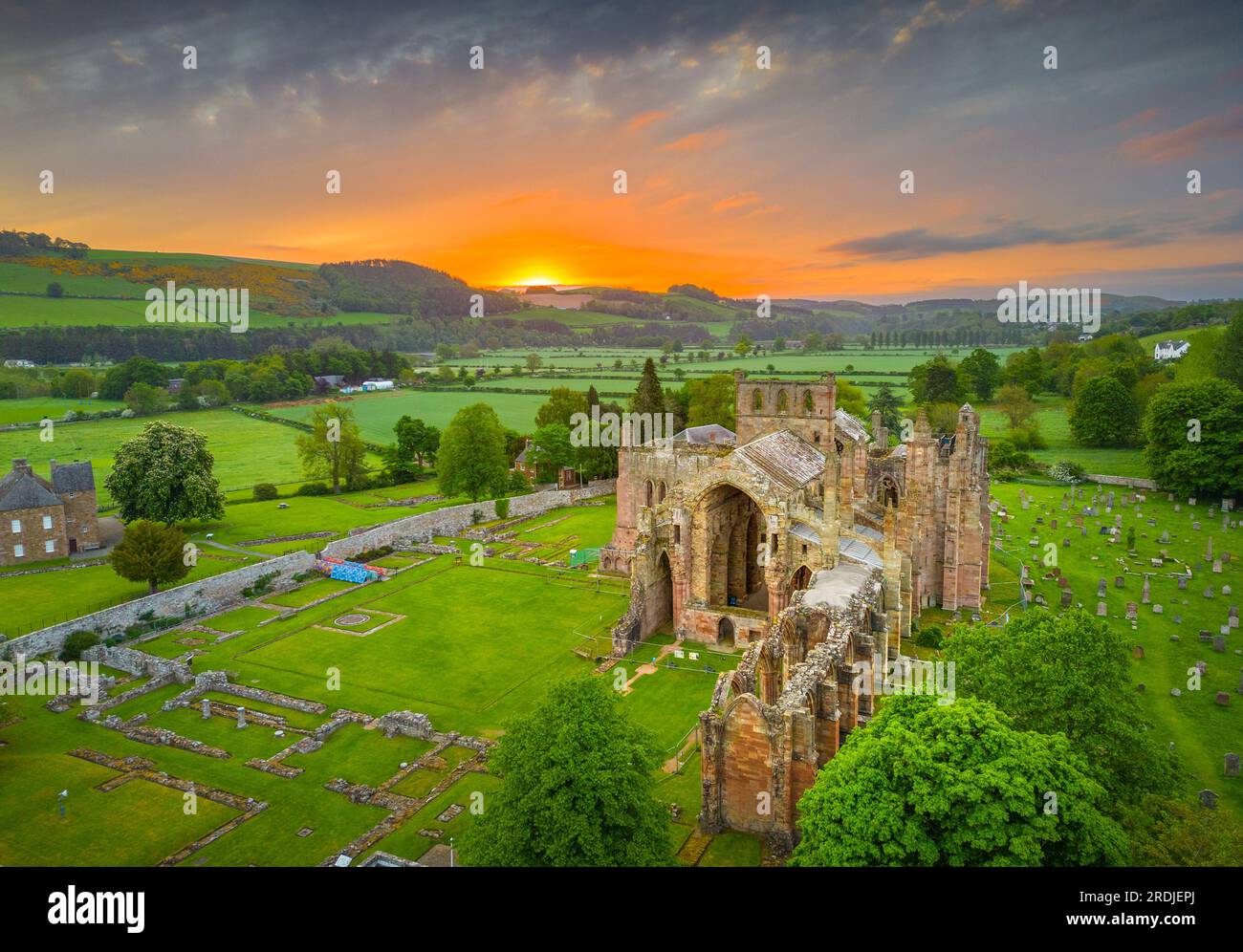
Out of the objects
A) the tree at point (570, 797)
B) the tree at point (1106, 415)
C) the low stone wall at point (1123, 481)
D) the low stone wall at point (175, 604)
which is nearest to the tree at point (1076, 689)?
the tree at point (570, 797)

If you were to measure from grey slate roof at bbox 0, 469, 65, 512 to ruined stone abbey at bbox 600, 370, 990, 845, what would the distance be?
40.3 m

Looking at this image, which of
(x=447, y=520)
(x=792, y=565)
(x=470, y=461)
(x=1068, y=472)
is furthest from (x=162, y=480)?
(x=1068, y=472)

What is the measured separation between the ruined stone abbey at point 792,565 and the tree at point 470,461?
23189 millimetres

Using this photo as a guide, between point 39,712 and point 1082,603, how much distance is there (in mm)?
55337

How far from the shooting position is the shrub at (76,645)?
39312mm

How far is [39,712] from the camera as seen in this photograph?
113 ft

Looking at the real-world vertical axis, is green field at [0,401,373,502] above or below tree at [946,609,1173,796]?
above

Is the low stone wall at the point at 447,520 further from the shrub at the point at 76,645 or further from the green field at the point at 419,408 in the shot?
the green field at the point at 419,408

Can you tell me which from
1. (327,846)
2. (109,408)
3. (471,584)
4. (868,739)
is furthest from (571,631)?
(109,408)

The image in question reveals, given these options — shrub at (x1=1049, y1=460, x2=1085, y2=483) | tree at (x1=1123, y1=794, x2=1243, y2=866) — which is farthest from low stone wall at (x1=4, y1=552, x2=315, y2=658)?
shrub at (x1=1049, y1=460, x2=1085, y2=483)

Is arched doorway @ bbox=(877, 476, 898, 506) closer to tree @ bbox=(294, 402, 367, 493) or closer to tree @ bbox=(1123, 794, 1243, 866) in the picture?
tree @ bbox=(1123, 794, 1243, 866)

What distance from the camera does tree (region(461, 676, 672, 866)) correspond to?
19.3 metres

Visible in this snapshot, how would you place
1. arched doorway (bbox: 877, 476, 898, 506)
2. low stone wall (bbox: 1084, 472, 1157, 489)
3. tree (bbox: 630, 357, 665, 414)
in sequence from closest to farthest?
arched doorway (bbox: 877, 476, 898, 506) → low stone wall (bbox: 1084, 472, 1157, 489) → tree (bbox: 630, 357, 665, 414)

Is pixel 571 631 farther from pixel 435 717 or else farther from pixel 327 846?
pixel 327 846
